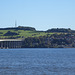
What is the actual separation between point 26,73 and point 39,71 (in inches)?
134

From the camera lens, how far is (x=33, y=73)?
57000 mm

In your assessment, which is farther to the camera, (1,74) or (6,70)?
(6,70)

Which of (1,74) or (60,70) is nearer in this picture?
(1,74)

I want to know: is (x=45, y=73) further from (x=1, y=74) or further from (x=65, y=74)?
(x=1, y=74)

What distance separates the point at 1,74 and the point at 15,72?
10.2 ft

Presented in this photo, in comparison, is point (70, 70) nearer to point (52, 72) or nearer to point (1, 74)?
point (52, 72)

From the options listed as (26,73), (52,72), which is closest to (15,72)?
(26,73)

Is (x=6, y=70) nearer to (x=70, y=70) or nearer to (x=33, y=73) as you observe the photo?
(x=33, y=73)

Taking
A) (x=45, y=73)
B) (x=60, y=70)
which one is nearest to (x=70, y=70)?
(x=60, y=70)

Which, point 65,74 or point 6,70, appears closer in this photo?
point 65,74

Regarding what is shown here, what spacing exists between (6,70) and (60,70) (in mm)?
8954

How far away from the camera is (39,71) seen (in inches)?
2349

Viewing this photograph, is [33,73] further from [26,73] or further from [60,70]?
[60,70]

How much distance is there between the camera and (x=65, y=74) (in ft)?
183
